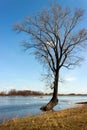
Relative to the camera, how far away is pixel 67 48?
26922 millimetres

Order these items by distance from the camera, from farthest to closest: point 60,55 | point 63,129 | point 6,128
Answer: point 60,55
point 6,128
point 63,129

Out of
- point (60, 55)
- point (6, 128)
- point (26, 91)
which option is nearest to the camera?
point (6, 128)

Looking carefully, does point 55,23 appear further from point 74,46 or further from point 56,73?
point 56,73

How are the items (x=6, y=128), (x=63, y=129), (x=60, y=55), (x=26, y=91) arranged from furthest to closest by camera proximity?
(x=26, y=91), (x=60, y=55), (x=6, y=128), (x=63, y=129)

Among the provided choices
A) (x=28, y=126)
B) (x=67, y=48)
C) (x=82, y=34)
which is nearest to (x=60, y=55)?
(x=67, y=48)

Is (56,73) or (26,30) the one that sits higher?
(26,30)

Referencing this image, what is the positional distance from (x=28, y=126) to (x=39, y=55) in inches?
649

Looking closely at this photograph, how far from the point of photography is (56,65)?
88.2 ft

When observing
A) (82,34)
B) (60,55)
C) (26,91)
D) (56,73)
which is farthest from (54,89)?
(26,91)

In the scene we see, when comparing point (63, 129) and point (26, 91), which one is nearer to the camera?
point (63, 129)

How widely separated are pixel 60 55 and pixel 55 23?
361 cm

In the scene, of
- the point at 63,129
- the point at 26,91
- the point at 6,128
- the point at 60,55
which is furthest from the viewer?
the point at 26,91

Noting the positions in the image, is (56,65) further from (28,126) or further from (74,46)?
(28,126)

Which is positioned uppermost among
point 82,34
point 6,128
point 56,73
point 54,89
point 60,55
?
point 82,34
